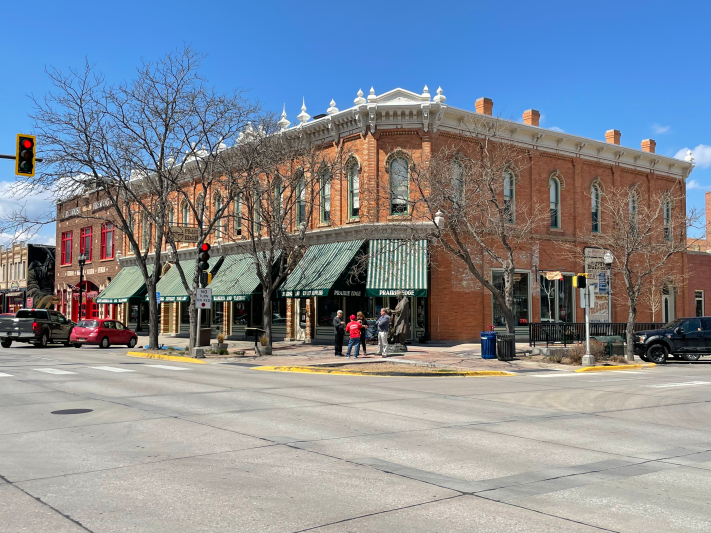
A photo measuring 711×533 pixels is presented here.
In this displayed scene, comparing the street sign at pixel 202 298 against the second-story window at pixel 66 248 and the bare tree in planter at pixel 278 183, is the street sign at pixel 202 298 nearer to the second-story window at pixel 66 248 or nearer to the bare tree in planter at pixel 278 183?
the bare tree in planter at pixel 278 183

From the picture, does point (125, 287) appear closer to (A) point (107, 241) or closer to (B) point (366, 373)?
(A) point (107, 241)

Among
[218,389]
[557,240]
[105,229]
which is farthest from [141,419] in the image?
[105,229]

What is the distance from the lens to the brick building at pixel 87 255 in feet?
164

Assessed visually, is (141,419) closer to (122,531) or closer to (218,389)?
(218,389)

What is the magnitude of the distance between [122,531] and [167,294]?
35000mm

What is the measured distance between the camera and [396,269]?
2944cm

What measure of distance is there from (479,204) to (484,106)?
823 cm

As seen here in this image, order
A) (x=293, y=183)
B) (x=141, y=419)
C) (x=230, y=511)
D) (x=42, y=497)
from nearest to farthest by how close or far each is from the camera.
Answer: (x=230, y=511), (x=42, y=497), (x=141, y=419), (x=293, y=183)

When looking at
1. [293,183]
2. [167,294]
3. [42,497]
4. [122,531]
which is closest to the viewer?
[122,531]

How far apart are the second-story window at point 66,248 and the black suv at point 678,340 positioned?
45.7 m

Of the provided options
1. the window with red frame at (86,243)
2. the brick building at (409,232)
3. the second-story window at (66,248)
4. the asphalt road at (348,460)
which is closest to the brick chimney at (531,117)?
the brick building at (409,232)

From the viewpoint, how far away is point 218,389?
48.6 ft

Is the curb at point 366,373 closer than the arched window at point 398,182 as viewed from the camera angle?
Yes

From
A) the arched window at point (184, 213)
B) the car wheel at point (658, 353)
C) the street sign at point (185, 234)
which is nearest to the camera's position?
the car wheel at point (658, 353)
